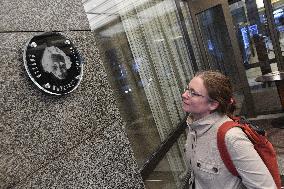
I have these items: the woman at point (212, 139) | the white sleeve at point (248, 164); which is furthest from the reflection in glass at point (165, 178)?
the white sleeve at point (248, 164)

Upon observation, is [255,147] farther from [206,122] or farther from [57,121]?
[57,121]

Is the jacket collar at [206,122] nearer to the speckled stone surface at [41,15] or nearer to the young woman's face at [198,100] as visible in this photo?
the young woman's face at [198,100]

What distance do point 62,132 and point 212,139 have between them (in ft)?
3.43

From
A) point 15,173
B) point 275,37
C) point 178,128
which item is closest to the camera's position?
point 15,173

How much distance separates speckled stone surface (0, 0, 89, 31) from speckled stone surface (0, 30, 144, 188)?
2.6 inches

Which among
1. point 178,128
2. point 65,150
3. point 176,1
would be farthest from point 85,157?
point 176,1

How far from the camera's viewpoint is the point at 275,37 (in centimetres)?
674

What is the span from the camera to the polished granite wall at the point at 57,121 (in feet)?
5.79

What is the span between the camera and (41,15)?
210 centimetres

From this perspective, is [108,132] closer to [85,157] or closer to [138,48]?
[85,157]

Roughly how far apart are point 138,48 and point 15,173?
317cm

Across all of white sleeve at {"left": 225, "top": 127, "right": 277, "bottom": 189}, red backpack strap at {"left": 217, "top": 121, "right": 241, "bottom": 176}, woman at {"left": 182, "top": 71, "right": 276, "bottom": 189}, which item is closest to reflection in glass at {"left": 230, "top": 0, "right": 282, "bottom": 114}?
woman at {"left": 182, "top": 71, "right": 276, "bottom": 189}

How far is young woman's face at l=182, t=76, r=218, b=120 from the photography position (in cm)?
216

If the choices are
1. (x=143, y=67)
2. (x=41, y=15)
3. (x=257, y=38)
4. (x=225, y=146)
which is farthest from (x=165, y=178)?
(x=257, y=38)
